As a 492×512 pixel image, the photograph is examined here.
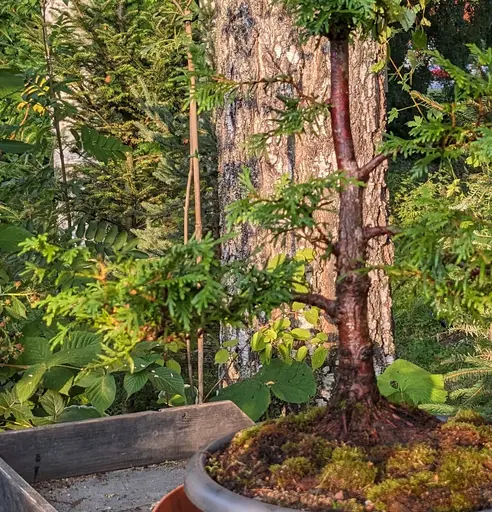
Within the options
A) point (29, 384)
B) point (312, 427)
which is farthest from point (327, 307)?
point (29, 384)

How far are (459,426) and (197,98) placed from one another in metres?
0.67

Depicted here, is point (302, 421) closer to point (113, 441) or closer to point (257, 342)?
point (113, 441)

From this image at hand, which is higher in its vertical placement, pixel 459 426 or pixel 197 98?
pixel 197 98

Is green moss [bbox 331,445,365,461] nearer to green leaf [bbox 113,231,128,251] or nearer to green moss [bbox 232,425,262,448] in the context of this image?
green moss [bbox 232,425,262,448]

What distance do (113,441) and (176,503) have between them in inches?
19.2

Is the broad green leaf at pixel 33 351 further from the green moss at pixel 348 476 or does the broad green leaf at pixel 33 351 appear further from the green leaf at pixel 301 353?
the green moss at pixel 348 476

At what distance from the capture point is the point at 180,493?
139 cm

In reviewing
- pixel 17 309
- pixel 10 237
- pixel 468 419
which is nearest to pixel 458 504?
pixel 468 419

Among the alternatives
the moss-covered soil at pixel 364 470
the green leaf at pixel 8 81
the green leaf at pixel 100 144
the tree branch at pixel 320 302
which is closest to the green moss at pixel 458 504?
the moss-covered soil at pixel 364 470

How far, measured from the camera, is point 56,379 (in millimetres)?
2680

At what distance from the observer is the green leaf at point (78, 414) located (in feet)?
8.49

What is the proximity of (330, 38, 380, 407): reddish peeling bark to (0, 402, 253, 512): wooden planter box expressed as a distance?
21.7 inches

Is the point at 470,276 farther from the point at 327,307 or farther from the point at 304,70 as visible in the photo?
the point at 304,70

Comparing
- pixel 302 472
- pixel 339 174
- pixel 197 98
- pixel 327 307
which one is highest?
pixel 197 98
